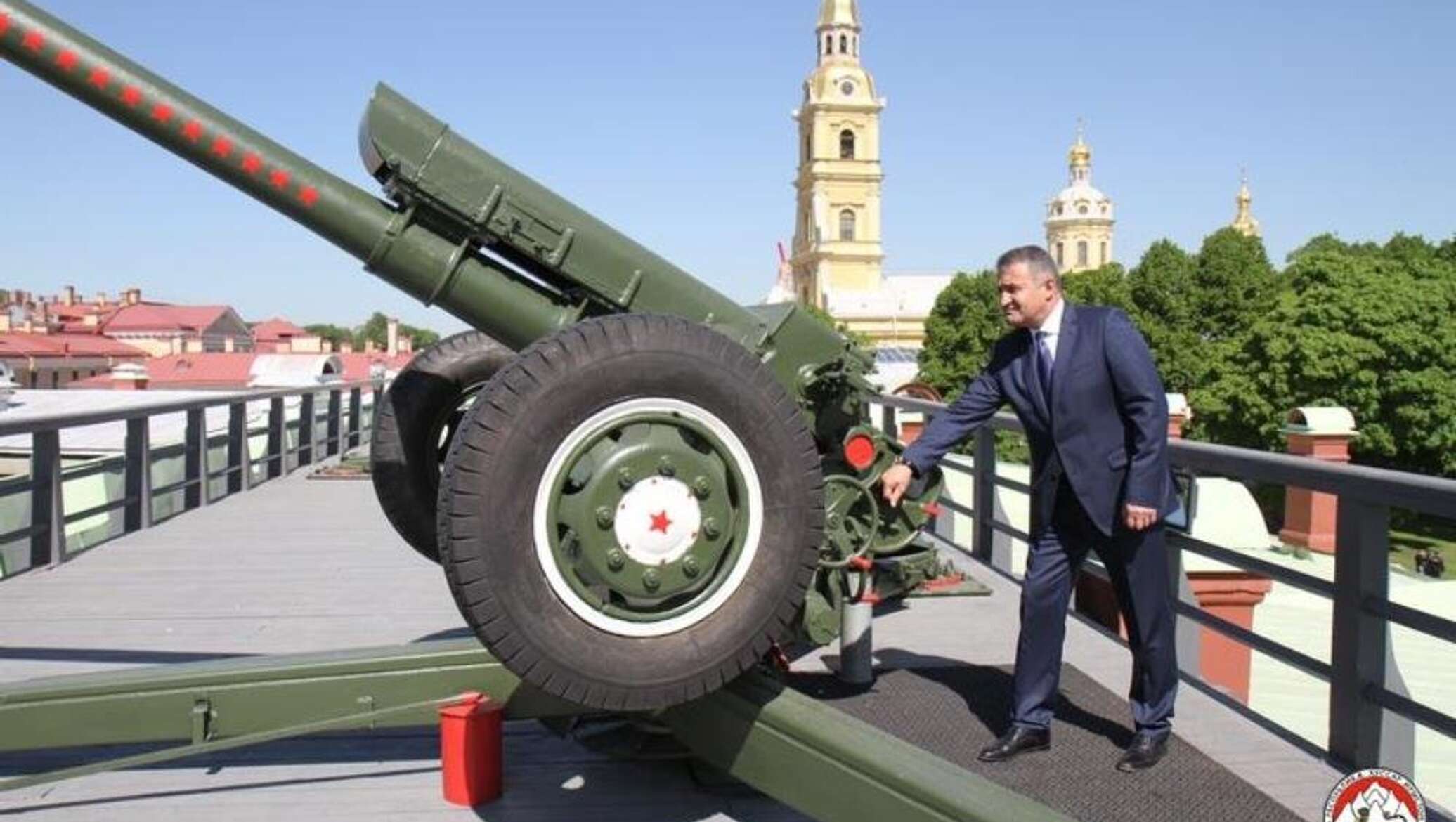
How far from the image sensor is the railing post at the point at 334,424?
17.4 m

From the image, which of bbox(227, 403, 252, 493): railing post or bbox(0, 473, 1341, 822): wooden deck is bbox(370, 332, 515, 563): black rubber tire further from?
bbox(227, 403, 252, 493): railing post

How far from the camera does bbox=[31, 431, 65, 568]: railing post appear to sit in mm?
8258

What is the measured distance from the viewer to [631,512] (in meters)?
3.03

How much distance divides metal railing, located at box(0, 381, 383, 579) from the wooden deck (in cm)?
27

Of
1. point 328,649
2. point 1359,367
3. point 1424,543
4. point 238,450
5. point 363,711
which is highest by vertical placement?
point 1359,367

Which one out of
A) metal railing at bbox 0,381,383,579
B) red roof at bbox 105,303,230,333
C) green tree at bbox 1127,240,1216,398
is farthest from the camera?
red roof at bbox 105,303,230,333

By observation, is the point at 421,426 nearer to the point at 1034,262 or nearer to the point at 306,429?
the point at 1034,262

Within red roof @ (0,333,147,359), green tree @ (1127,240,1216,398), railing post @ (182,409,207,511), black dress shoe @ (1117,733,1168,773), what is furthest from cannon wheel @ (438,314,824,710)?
red roof @ (0,333,147,359)

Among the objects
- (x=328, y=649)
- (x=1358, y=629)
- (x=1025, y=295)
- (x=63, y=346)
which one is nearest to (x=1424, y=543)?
(x=1358, y=629)

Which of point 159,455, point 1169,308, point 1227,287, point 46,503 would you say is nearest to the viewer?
point 46,503

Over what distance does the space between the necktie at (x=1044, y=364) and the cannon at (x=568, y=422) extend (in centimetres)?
102

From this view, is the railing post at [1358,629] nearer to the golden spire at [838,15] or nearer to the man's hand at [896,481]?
the man's hand at [896,481]

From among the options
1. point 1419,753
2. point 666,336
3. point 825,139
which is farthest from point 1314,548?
point 825,139

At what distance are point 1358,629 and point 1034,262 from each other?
1.63 metres
